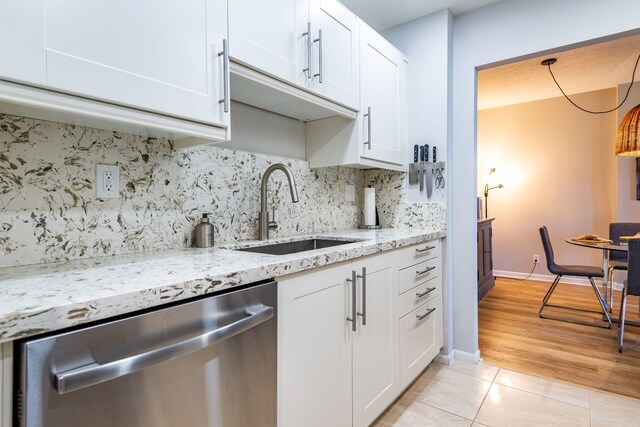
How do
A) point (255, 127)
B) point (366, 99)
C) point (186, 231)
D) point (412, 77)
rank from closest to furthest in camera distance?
point (186, 231)
point (255, 127)
point (366, 99)
point (412, 77)

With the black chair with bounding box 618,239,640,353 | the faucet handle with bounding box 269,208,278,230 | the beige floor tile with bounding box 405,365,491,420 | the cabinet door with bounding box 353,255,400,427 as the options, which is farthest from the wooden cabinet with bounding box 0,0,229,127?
the black chair with bounding box 618,239,640,353

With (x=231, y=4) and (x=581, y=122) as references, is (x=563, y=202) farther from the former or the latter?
(x=231, y=4)

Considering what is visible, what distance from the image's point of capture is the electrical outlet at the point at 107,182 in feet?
3.94

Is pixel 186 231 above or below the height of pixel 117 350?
above

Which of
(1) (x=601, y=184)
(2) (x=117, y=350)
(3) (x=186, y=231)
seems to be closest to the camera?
(2) (x=117, y=350)

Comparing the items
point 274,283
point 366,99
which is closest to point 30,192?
point 274,283

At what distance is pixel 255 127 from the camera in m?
1.80

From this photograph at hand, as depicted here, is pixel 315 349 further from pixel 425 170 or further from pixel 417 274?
pixel 425 170

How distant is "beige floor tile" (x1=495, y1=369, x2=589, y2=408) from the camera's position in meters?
1.84

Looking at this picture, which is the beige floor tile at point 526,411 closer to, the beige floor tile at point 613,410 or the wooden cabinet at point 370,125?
the beige floor tile at point 613,410

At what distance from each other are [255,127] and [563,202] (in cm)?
445

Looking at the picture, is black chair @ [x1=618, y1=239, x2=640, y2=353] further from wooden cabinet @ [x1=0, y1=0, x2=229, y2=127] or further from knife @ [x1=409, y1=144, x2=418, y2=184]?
wooden cabinet @ [x1=0, y1=0, x2=229, y2=127]

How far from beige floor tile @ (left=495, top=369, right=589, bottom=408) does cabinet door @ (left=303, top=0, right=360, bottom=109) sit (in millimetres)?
1863

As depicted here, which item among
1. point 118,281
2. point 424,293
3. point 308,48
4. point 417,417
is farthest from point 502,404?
point 308,48
